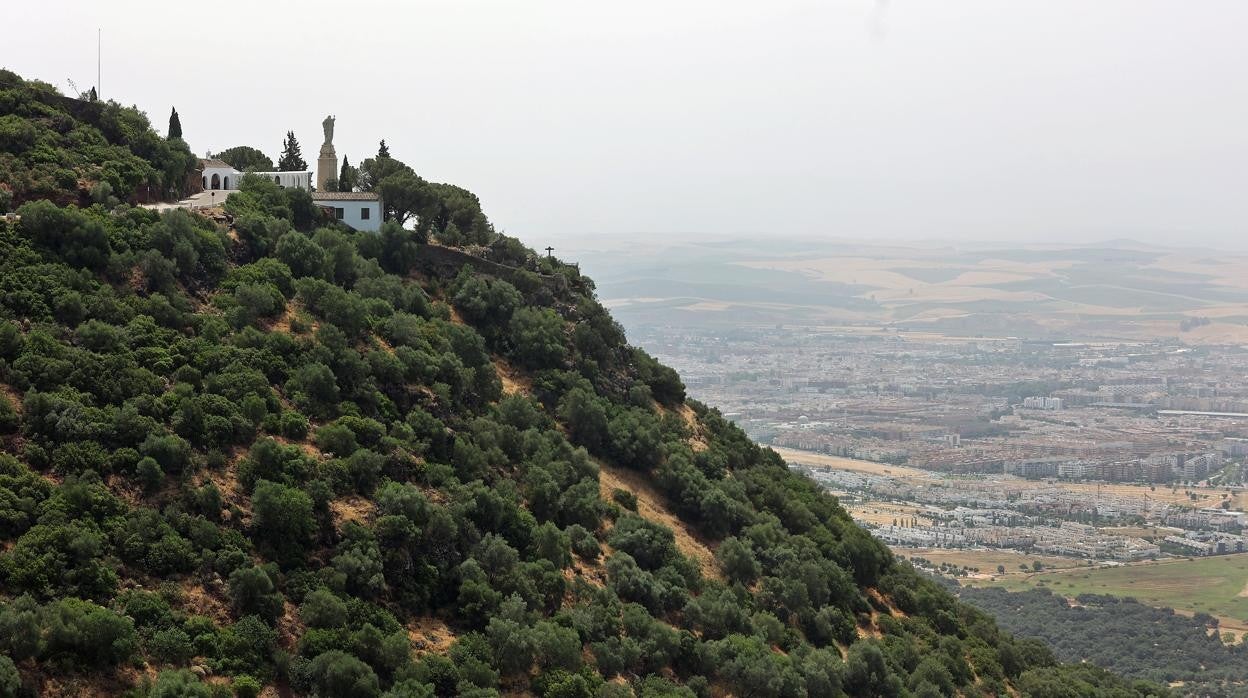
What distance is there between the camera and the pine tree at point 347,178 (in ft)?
134

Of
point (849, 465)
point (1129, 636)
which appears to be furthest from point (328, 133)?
point (849, 465)

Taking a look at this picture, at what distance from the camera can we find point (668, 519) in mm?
33812

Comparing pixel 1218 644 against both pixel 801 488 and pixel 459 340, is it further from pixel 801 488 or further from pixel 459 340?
pixel 459 340

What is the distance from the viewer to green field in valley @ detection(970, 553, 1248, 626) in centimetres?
7225

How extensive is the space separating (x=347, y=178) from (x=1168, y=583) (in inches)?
2250

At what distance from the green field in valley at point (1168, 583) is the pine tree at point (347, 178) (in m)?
48.1

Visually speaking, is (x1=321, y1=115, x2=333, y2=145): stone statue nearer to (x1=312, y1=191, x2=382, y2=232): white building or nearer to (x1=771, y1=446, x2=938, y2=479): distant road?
(x1=312, y1=191, x2=382, y2=232): white building

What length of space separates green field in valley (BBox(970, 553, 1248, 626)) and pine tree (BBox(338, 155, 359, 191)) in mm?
48095

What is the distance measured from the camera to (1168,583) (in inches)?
3024

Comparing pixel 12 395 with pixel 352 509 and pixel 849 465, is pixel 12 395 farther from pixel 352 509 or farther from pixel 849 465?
pixel 849 465

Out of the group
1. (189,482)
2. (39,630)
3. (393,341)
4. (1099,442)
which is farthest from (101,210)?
(1099,442)

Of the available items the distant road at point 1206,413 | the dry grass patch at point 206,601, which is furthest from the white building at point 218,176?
the distant road at point 1206,413

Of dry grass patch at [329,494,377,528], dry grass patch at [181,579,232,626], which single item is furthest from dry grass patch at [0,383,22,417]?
dry grass patch at [329,494,377,528]

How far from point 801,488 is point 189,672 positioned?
23.7 m
